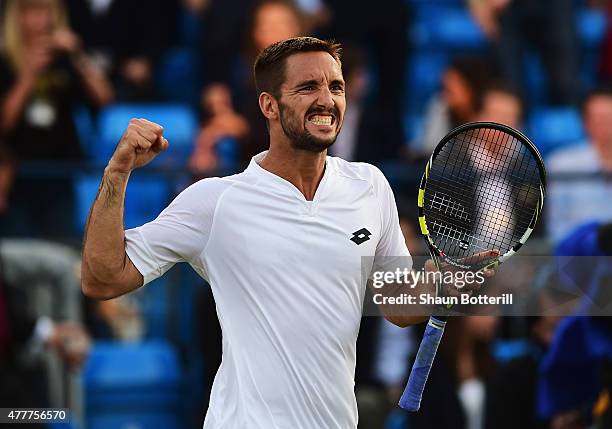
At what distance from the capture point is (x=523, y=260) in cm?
782

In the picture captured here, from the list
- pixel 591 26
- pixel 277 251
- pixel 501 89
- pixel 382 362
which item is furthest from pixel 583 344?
pixel 591 26

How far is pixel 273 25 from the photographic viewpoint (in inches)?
345

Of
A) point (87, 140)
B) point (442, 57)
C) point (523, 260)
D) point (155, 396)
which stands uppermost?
point (442, 57)

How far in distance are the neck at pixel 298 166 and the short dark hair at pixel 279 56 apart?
19 cm

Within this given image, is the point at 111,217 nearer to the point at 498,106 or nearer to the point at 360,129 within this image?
the point at 360,129

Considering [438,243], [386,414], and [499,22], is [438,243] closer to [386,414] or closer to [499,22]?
[386,414]

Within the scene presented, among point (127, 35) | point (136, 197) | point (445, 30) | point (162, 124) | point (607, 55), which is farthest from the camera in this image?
point (445, 30)

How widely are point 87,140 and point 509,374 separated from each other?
3.19 metres

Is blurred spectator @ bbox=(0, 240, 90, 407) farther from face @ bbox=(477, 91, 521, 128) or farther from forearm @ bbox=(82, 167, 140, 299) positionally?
forearm @ bbox=(82, 167, 140, 299)

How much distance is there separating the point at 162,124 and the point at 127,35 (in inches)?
29.9

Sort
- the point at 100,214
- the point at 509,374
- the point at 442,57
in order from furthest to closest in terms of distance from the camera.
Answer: the point at 442,57 < the point at 509,374 < the point at 100,214

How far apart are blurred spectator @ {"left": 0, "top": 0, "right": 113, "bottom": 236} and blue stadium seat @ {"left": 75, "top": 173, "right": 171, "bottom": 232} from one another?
0.18m

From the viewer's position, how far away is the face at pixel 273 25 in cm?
877

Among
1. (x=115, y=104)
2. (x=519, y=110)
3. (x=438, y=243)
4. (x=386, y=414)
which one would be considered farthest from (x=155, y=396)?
(x=438, y=243)
